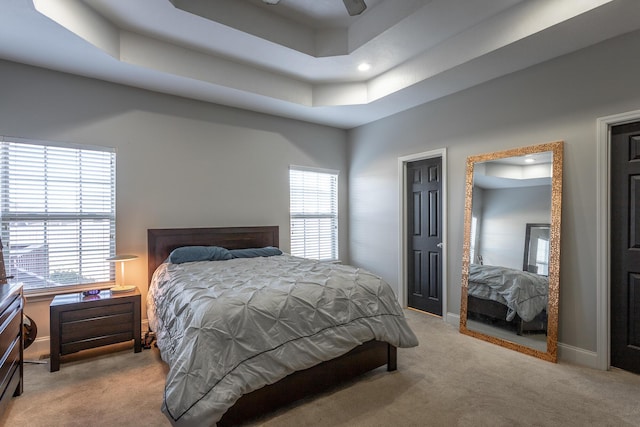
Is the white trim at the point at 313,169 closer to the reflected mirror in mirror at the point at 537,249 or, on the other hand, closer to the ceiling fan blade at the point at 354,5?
the ceiling fan blade at the point at 354,5

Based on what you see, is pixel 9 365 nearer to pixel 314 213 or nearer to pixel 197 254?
pixel 197 254

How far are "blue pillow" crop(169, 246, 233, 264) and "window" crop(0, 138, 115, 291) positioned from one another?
714mm

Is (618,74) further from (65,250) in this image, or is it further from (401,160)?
(65,250)

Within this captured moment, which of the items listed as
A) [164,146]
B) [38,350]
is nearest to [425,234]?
[164,146]

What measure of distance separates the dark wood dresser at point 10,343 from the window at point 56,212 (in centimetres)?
104

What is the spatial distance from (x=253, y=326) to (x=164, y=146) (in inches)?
111

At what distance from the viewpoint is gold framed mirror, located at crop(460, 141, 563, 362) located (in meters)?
3.03

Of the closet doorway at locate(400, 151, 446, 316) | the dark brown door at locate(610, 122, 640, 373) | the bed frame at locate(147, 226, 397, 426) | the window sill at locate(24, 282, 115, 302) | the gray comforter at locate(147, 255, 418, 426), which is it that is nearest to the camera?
the gray comforter at locate(147, 255, 418, 426)

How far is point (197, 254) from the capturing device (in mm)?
3641

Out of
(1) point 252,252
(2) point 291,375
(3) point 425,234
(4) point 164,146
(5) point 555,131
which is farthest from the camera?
(3) point 425,234

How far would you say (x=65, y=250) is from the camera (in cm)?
333

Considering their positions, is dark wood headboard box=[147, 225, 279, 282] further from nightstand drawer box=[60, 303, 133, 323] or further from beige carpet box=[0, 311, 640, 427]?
beige carpet box=[0, 311, 640, 427]

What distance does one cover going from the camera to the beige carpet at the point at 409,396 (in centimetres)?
206

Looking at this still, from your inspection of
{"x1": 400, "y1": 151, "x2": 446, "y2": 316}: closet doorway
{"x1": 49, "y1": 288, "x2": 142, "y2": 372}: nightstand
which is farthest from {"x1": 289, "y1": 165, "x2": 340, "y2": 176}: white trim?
{"x1": 49, "y1": 288, "x2": 142, "y2": 372}: nightstand
